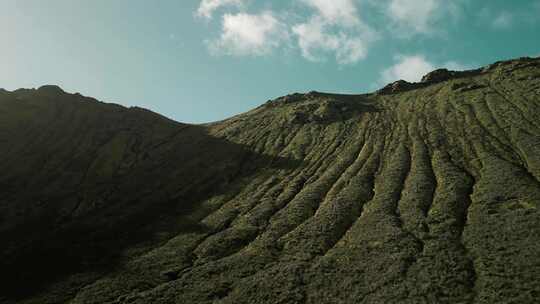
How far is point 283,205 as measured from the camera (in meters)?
58.3

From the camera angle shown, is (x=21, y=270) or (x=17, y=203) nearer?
(x=21, y=270)

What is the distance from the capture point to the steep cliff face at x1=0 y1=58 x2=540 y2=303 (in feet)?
117

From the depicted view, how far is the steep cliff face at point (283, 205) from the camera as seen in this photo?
3575 cm

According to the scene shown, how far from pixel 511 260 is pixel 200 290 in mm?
28213

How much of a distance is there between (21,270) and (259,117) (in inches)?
3533

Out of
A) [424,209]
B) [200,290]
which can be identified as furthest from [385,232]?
[200,290]

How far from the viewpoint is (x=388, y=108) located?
394 feet

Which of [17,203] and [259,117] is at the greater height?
[259,117]

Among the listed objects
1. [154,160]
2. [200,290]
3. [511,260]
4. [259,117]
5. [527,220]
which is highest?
[259,117]

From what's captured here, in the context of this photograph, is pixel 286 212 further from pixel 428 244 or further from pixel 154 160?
pixel 154 160

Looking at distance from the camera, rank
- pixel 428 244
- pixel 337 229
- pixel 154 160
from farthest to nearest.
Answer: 1. pixel 154 160
2. pixel 337 229
3. pixel 428 244

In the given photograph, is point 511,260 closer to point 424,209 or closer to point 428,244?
point 428,244

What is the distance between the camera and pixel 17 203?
6612 cm

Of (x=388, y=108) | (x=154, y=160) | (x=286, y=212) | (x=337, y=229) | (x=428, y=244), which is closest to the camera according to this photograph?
(x=428, y=244)
